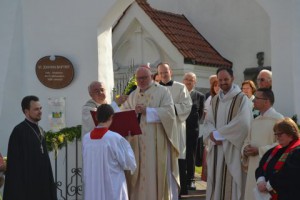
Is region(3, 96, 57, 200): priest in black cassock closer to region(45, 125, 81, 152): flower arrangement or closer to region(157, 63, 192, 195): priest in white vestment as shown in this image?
region(45, 125, 81, 152): flower arrangement

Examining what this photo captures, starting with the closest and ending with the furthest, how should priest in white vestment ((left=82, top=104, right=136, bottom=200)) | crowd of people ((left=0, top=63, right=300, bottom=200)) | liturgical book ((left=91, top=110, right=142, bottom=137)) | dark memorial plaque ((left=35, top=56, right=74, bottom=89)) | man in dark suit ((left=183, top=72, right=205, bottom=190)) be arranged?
1. crowd of people ((left=0, top=63, right=300, bottom=200))
2. priest in white vestment ((left=82, top=104, right=136, bottom=200))
3. liturgical book ((left=91, top=110, right=142, bottom=137))
4. man in dark suit ((left=183, top=72, right=205, bottom=190))
5. dark memorial plaque ((left=35, top=56, right=74, bottom=89))

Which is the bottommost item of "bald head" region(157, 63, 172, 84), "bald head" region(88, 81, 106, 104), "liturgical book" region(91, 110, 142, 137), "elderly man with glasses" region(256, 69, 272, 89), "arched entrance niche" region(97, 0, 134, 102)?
"liturgical book" region(91, 110, 142, 137)

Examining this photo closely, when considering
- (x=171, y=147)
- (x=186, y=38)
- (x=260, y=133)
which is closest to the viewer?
(x=260, y=133)

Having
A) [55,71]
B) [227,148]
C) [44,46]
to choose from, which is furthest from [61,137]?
[227,148]

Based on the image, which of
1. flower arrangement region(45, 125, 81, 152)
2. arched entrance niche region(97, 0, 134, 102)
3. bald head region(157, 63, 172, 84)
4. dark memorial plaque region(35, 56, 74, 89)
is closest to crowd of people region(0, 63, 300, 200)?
bald head region(157, 63, 172, 84)

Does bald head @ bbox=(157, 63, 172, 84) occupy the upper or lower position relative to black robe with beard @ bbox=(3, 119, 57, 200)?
upper

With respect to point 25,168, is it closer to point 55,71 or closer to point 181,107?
point 181,107

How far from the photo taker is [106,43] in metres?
10.7

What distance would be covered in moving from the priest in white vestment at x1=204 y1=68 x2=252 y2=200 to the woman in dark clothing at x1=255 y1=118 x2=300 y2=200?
5.60ft

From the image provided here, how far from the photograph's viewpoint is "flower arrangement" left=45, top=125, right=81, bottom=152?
9.74 meters

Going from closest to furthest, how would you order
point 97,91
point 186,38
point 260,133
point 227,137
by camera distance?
point 260,133
point 227,137
point 97,91
point 186,38

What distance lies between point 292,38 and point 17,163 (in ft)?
15.3

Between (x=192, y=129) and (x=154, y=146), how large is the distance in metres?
1.60

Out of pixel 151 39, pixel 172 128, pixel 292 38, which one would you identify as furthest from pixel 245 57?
pixel 172 128
